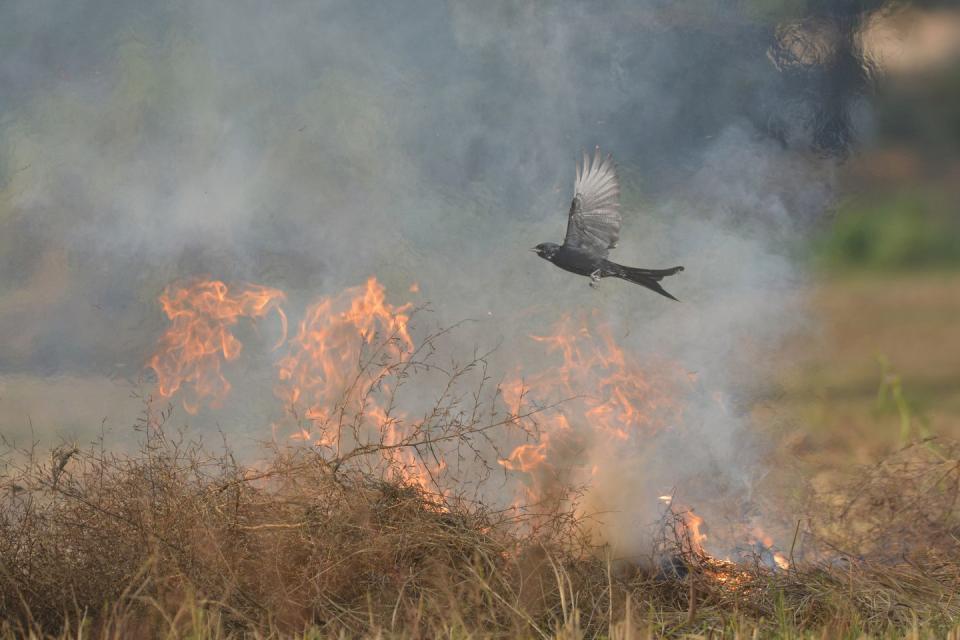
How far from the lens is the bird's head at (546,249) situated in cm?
652

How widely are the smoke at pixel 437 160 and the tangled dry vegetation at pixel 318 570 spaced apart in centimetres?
168

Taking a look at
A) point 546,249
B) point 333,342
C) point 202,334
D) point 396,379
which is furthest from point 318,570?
point 546,249

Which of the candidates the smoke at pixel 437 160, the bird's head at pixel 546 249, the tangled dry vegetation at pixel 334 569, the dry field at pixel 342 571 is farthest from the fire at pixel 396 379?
the tangled dry vegetation at pixel 334 569

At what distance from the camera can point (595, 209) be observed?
21.3 ft

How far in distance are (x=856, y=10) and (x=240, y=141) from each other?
3.95 metres

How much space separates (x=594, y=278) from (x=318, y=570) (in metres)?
2.95

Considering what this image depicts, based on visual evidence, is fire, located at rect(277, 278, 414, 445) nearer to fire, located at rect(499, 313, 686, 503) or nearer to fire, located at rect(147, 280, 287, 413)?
fire, located at rect(147, 280, 287, 413)

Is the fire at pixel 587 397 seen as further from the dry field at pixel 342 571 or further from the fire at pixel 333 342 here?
the dry field at pixel 342 571

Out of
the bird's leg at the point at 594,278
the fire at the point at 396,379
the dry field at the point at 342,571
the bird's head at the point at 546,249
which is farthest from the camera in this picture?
the bird's leg at the point at 594,278

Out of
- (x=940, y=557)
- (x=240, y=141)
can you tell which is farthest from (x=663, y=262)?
(x=240, y=141)

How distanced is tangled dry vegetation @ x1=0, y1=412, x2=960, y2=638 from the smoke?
5.50ft

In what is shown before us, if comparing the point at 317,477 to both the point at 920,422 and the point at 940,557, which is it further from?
the point at 920,422

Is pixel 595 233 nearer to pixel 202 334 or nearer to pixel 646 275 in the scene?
pixel 646 275

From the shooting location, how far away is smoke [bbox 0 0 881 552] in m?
6.58
